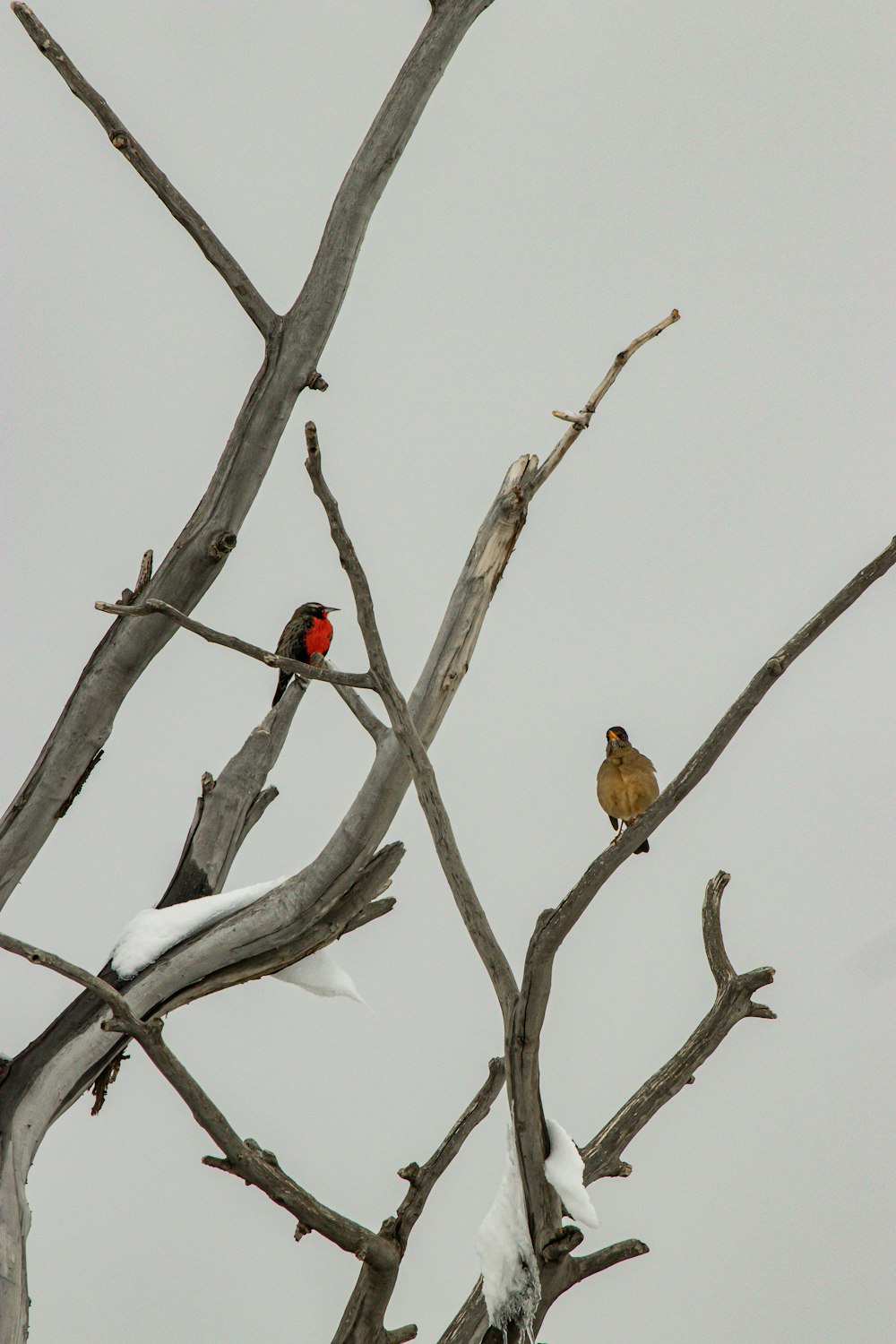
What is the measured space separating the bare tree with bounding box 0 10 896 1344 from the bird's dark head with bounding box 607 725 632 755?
59cm

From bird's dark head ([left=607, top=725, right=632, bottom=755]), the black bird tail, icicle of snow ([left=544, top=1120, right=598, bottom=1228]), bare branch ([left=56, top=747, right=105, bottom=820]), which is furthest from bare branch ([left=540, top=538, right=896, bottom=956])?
the black bird tail

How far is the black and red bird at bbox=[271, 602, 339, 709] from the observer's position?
3799 mm

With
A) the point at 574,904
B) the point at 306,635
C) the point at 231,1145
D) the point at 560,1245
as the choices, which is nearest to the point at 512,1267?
the point at 560,1245

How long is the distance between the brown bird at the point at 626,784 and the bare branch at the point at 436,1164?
0.69 meters

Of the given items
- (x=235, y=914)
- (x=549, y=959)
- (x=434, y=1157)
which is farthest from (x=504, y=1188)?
(x=235, y=914)

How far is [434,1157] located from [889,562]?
1.42 meters

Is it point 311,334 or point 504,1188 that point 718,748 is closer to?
point 504,1188

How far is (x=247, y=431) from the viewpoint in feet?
9.76

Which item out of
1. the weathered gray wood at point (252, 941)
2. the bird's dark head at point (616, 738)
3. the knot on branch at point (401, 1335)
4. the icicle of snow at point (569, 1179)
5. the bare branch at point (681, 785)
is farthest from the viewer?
the bird's dark head at point (616, 738)

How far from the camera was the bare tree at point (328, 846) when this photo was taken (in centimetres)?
212

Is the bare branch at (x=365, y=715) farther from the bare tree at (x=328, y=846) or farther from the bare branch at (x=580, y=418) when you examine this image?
the bare branch at (x=580, y=418)

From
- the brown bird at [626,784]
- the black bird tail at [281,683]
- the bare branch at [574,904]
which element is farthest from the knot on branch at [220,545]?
the bare branch at [574,904]

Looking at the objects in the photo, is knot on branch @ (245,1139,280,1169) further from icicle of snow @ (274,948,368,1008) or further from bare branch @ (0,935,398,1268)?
icicle of snow @ (274,948,368,1008)

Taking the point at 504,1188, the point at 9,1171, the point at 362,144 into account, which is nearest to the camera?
the point at 504,1188
